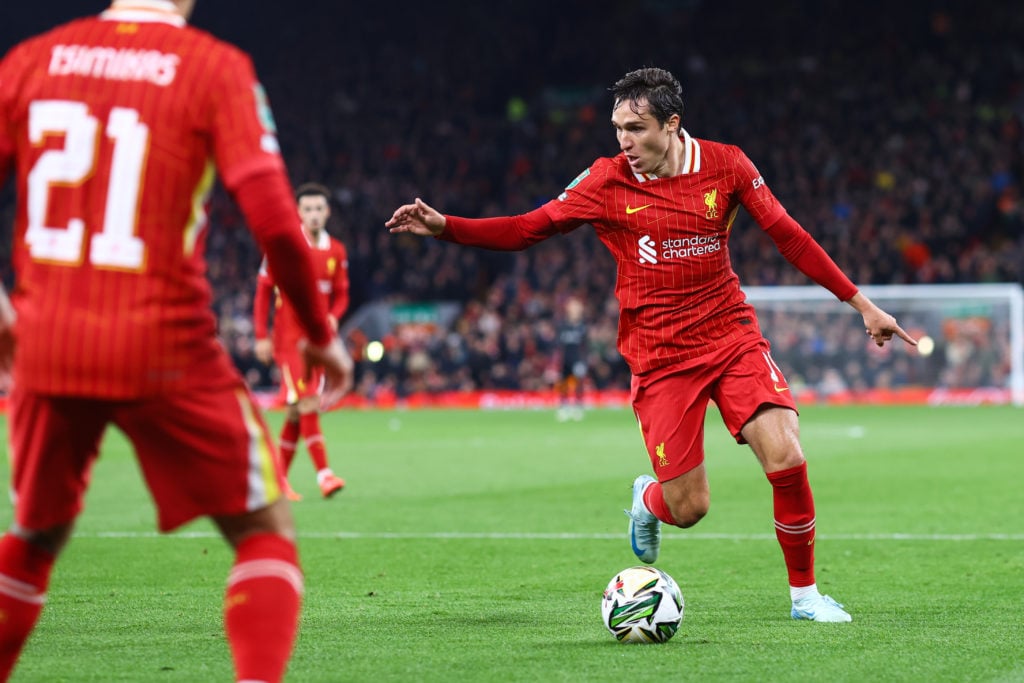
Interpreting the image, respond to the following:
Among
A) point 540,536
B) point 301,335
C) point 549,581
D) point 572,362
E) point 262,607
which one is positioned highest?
point 262,607

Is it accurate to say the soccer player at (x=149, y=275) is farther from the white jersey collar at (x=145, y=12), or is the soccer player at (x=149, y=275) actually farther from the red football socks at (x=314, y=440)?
the red football socks at (x=314, y=440)

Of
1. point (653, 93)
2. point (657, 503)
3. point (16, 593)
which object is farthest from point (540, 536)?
point (16, 593)

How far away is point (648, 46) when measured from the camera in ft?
129

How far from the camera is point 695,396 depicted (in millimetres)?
6344

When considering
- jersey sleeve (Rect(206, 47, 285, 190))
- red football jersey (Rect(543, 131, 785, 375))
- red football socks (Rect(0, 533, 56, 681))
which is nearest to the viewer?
jersey sleeve (Rect(206, 47, 285, 190))

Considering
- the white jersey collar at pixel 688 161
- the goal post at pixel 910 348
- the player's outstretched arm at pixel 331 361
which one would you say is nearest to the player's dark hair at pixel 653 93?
the white jersey collar at pixel 688 161

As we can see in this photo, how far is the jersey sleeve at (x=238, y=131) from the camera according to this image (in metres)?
3.43

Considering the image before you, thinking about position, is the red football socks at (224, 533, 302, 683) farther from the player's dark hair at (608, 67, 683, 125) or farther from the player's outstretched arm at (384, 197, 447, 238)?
the player's dark hair at (608, 67, 683, 125)

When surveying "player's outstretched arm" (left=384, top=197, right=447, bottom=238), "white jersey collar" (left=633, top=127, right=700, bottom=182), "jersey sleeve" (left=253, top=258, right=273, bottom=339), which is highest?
"white jersey collar" (left=633, top=127, right=700, bottom=182)

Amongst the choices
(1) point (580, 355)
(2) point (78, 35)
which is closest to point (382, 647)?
(2) point (78, 35)

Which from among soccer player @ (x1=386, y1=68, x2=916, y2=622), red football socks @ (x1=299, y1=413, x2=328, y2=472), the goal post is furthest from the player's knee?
the goal post

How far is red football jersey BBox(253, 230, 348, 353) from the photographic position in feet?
38.4

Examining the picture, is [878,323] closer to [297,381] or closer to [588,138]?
[297,381]

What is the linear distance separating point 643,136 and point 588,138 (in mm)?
31652
